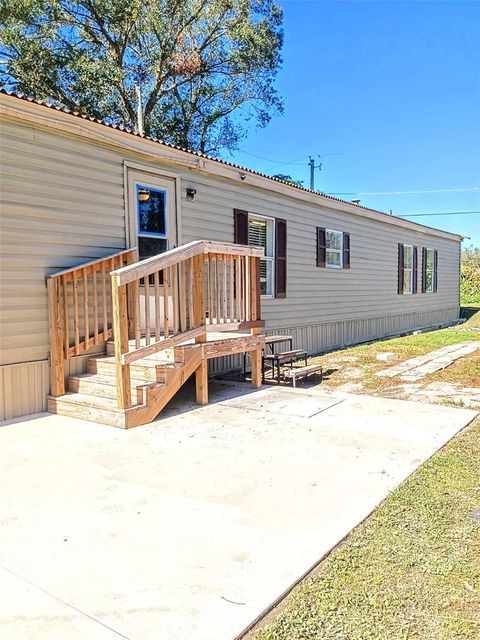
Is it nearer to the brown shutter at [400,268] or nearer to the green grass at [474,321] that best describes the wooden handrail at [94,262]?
the brown shutter at [400,268]

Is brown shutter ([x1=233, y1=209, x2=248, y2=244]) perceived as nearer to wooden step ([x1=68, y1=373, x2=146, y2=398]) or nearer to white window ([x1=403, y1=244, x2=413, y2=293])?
wooden step ([x1=68, y1=373, x2=146, y2=398])

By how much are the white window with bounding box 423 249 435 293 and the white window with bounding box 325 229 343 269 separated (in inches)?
249

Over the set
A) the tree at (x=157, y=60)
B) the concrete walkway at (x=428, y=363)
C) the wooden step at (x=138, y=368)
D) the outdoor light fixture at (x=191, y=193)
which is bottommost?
the concrete walkway at (x=428, y=363)

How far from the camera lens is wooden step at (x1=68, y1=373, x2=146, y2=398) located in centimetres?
505

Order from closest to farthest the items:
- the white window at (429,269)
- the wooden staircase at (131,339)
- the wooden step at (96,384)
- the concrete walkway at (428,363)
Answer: the wooden staircase at (131,339) → the wooden step at (96,384) → the concrete walkway at (428,363) → the white window at (429,269)

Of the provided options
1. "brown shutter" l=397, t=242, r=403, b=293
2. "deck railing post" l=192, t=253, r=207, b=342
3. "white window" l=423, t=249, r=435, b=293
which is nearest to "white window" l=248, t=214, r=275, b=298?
"deck railing post" l=192, t=253, r=207, b=342

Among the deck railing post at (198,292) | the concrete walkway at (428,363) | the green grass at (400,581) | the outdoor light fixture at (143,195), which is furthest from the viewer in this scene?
the concrete walkway at (428,363)

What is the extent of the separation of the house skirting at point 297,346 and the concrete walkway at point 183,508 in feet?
0.99

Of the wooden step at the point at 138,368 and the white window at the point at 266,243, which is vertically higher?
the white window at the point at 266,243

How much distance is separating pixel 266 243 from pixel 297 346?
7.17 ft

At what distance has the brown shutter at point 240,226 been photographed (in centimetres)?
797

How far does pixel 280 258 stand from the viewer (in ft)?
29.1

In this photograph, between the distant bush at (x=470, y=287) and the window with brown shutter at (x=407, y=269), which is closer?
the window with brown shutter at (x=407, y=269)

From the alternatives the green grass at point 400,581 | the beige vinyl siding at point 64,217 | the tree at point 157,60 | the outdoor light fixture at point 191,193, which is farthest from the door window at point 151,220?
the tree at point 157,60
